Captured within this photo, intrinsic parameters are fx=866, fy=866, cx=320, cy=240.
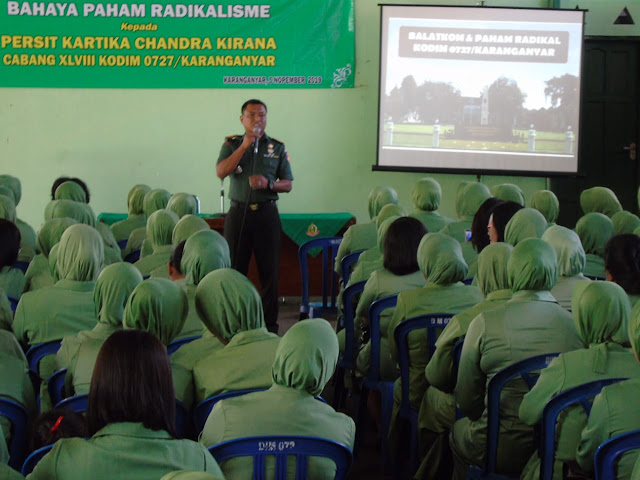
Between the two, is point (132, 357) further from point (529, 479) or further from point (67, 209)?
point (67, 209)

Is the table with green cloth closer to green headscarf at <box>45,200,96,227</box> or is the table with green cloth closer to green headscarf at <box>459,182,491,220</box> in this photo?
green headscarf at <box>459,182,491,220</box>

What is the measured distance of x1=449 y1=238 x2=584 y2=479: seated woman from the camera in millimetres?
3068

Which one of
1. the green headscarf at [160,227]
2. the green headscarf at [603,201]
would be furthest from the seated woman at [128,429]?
the green headscarf at [603,201]

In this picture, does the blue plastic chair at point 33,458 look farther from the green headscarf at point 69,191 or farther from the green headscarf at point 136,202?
the green headscarf at point 136,202

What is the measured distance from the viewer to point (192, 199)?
20.0 feet

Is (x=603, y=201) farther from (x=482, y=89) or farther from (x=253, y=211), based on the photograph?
(x=482, y=89)

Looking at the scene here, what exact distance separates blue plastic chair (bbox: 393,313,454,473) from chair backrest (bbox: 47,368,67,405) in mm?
1328

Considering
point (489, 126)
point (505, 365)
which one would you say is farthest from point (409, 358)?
point (489, 126)

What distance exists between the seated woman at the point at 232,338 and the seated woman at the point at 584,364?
0.87 meters

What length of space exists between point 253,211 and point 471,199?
1602 mm

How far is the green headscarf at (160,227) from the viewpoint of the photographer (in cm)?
504

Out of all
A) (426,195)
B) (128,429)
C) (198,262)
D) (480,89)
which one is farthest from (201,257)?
(480,89)

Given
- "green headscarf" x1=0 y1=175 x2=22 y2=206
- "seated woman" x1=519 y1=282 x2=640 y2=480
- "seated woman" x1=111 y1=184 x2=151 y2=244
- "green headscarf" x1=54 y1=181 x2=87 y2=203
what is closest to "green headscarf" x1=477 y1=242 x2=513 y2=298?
"seated woman" x1=519 y1=282 x2=640 y2=480

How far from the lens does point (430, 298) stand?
3.79 meters
